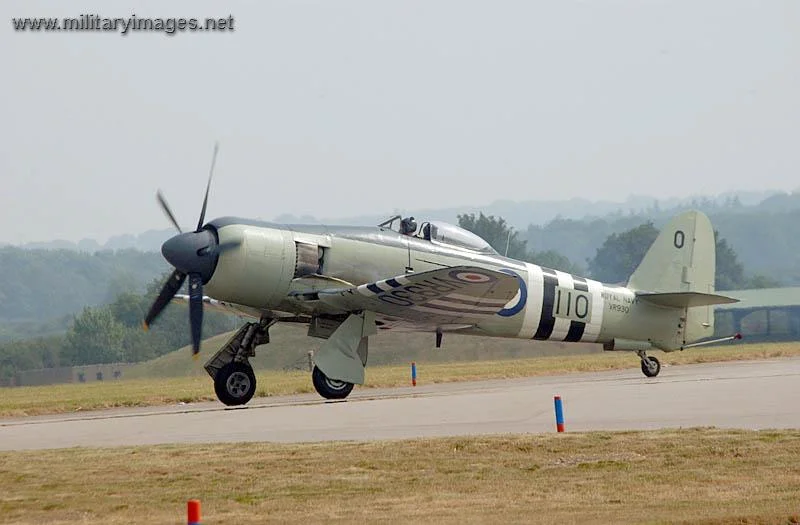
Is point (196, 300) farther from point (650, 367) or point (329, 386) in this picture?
point (650, 367)

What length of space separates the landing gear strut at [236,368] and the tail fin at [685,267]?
894 cm

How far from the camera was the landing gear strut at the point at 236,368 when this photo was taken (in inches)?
823

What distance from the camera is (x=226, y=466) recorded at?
42.1ft

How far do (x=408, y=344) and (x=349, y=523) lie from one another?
154 feet

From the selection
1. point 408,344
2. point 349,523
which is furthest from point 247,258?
point 408,344

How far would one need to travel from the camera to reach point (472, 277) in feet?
63.1

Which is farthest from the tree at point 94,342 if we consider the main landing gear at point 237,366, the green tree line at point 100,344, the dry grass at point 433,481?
the dry grass at point 433,481

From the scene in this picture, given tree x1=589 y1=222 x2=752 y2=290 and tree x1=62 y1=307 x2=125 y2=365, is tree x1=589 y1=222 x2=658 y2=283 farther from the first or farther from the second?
tree x1=62 y1=307 x2=125 y2=365

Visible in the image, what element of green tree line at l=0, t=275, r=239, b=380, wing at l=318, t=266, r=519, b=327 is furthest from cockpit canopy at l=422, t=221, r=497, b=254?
green tree line at l=0, t=275, r=239, b=380

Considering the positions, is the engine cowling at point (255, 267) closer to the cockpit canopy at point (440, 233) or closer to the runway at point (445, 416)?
the runway at point (445, 416)

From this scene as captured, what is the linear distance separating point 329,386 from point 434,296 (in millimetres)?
2329

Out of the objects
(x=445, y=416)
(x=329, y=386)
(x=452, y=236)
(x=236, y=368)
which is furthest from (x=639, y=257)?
(x=445, y=416)

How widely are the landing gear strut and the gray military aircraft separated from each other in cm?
2

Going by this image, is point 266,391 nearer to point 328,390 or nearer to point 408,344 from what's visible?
point 328,390
